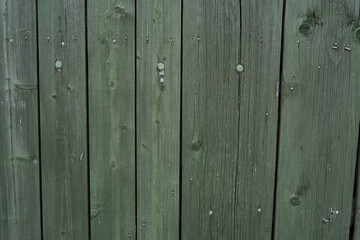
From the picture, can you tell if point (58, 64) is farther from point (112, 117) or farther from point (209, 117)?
point (209, 117)

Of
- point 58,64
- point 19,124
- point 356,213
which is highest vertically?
point 58,64

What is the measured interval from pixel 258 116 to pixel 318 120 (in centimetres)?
25

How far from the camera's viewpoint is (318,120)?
1495mm

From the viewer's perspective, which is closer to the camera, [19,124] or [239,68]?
[239,68]

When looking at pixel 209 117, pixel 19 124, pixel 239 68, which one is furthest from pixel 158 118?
pixel 19 124

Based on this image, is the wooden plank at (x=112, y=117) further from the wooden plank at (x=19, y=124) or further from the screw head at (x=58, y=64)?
the wooden plank at (x=19, y=124)

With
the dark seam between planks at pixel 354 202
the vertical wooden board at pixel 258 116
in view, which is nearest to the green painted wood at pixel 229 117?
the vertical wooden board at pixel 258 116

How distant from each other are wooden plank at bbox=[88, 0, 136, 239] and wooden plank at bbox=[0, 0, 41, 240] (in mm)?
271

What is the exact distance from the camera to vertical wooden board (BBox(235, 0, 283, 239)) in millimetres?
1466

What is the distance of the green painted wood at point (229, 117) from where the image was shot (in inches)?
58.0

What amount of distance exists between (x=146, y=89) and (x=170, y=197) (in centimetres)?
49

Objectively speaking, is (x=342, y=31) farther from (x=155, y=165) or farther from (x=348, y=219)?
(x=155, y=165)

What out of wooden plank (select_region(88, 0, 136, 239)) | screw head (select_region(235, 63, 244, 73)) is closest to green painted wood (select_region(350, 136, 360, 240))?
screw head (select_region(235, 63, 244, 73))

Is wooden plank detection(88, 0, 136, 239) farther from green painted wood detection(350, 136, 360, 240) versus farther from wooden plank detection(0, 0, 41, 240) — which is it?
green painted wood detection(350, 136, 360, 240)
